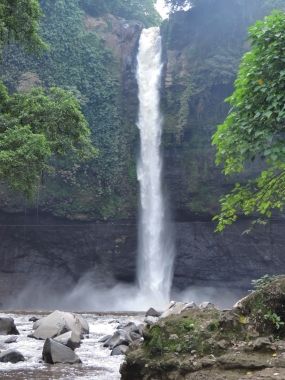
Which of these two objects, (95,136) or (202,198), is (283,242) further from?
(95,136)

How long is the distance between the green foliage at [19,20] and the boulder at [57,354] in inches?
211

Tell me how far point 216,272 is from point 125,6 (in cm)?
2026

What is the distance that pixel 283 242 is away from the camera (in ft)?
77.6

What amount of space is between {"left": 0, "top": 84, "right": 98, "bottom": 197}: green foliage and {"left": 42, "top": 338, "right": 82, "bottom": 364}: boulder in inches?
104

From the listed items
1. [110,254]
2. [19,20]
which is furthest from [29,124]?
[110,254]

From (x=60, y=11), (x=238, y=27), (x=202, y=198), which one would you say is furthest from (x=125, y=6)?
(x=202, y=198)

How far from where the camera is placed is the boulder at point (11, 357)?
275 inches

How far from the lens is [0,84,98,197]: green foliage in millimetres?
7008

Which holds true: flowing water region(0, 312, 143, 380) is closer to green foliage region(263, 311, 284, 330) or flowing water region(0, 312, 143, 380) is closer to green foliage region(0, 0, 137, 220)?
green foliage region(263, 311, 284, 330)

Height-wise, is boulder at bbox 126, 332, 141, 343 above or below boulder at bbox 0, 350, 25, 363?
below

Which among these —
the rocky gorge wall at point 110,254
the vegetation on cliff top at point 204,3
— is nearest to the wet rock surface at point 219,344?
the rocky gorge wall at point 110,254

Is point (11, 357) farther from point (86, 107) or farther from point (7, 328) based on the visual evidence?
point (86, 107)

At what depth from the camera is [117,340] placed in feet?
29.2

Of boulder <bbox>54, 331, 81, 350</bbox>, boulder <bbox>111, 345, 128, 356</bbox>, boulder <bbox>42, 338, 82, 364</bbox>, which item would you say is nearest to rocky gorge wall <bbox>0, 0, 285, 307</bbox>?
boulder <bbox>54, 331, 81, 350</bbox>
